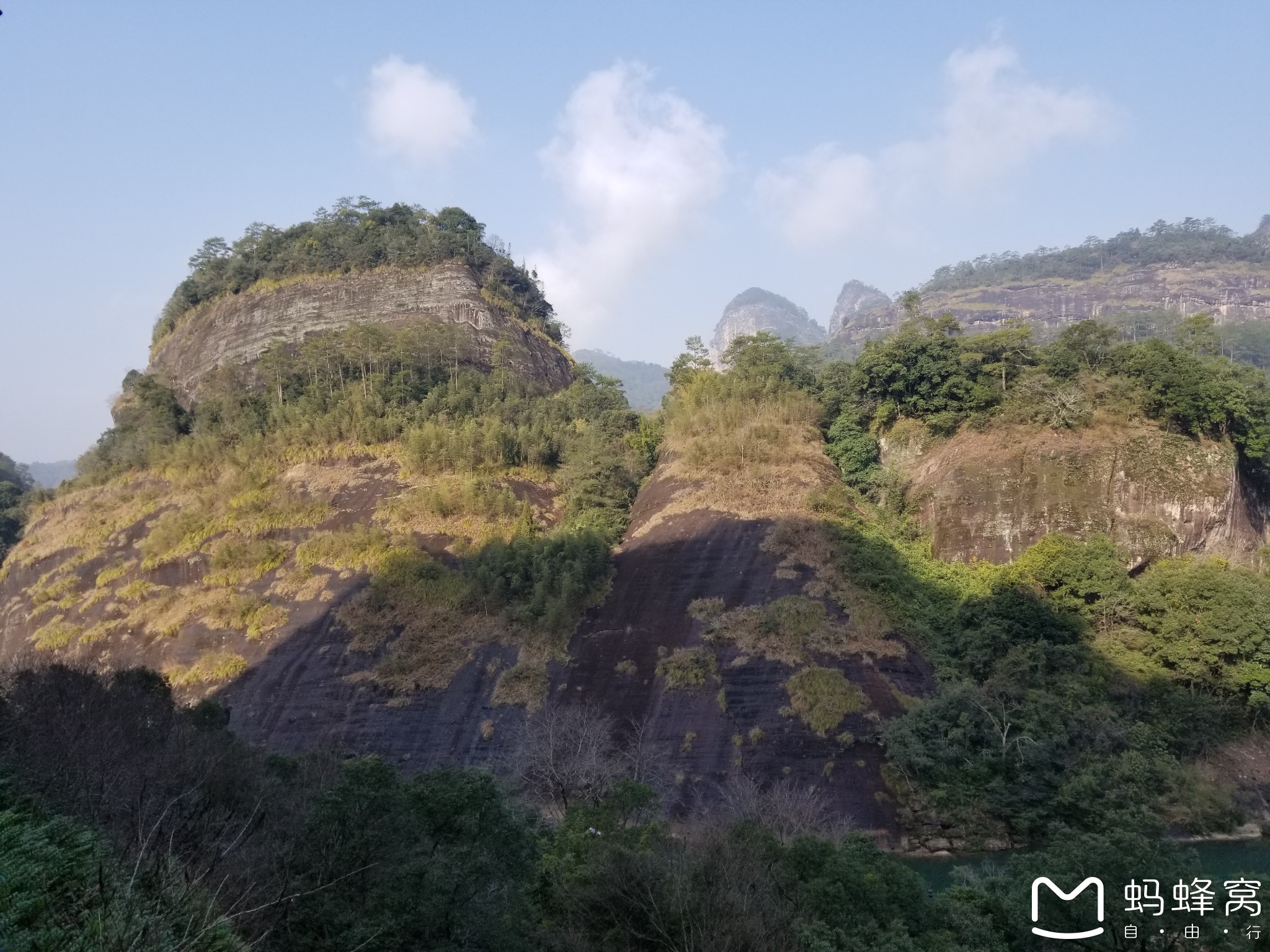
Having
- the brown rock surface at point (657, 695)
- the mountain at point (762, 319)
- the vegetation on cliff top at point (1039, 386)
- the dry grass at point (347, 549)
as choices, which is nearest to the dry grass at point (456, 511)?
→ the dry grass at point (347, 549)

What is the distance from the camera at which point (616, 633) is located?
2283cm

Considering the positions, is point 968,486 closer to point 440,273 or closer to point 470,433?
point 470,433

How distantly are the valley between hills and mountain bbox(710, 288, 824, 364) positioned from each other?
12768 cm

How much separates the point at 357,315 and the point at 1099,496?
31724mm

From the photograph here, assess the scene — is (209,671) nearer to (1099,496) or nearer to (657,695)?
(657,695)

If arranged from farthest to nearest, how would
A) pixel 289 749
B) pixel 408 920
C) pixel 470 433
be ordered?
pixel 470 433
pixel 289 749
pixel 408 920

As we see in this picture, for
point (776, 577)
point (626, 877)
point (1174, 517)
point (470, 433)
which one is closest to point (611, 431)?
point (470, 433)

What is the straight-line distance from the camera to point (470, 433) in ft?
98.7

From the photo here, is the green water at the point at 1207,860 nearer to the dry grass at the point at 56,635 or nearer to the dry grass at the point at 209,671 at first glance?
the dry grass at the point at 209,671

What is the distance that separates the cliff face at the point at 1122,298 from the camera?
82.3 meters

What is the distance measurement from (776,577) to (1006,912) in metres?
13.7

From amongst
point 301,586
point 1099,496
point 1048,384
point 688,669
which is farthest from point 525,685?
point 1048,384

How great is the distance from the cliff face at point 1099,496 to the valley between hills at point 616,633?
0.11 m

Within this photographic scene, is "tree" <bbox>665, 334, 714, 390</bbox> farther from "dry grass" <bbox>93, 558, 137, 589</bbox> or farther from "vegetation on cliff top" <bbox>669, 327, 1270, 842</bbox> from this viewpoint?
"dry grass" <bbox>93, 558, 137, 589</bbox>
